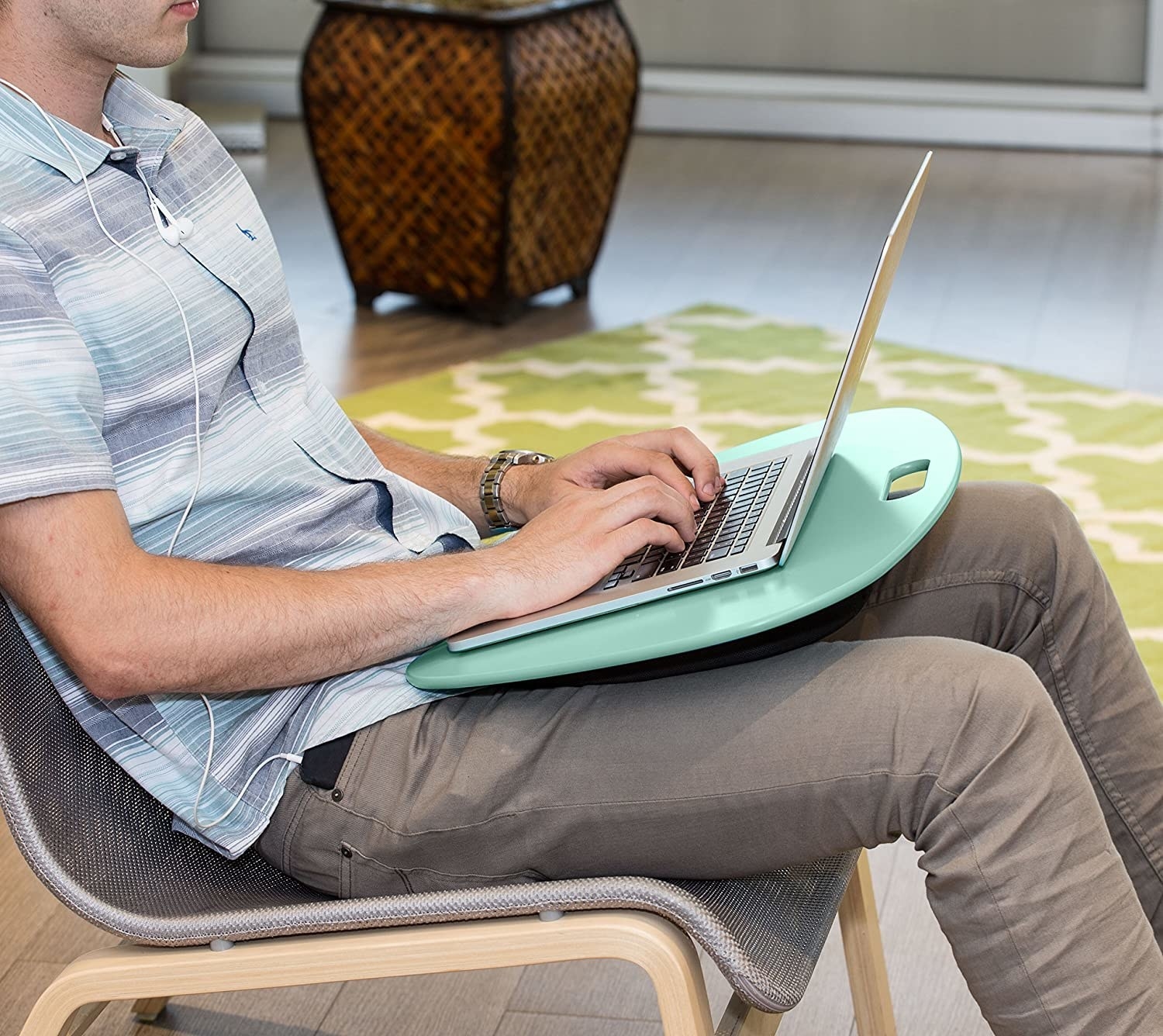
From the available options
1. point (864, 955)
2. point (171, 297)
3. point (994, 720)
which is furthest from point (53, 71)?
point (864, 955)

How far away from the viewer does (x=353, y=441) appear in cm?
125

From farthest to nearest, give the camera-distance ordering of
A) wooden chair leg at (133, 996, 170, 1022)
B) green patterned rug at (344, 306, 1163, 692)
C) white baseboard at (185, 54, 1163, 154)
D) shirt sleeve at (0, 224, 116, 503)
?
1. white baseboard at (185, 54, 1163, 154)
2. green patterned rug at (344, 306, 1163, 692)
3. wooden chair leg at (133, 996, 170, 1022)
4. shirt sleeve at (0, 224, 116, 503)

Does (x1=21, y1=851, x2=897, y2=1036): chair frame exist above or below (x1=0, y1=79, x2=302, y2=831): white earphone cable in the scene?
below

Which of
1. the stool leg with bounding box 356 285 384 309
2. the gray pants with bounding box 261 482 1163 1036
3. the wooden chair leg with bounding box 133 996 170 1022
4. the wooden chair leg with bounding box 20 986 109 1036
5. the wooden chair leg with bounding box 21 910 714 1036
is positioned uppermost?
the gray pants with bounding box 261 482 1163 1036

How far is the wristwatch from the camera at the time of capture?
4.51 ft

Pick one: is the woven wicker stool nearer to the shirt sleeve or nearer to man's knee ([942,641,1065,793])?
the shirt sleeve

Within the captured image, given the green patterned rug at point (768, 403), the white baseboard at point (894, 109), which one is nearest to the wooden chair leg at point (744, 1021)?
the green patterned rug at point (768, 403)

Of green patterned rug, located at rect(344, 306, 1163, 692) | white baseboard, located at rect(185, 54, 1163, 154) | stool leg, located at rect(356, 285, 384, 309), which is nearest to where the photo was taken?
green patterned rug, located at rect(344, 306, 1163, 692)

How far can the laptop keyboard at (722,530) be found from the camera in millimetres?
1147

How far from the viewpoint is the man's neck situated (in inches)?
43.3

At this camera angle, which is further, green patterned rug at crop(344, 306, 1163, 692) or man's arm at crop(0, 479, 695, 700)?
green patterned rug at crop(344, 306, 1163, 692)

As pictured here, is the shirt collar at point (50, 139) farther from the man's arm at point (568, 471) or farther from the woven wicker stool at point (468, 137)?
the woven wicker stool at point (468, 137)

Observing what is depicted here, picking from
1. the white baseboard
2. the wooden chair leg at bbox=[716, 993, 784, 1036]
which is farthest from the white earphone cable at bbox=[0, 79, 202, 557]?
the white baseboard

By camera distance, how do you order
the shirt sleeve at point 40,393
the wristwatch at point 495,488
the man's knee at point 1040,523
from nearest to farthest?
the shirt sleeve at point 40,393 < the man's knee at point 1040,523 < the wristwatch at point 495,488
